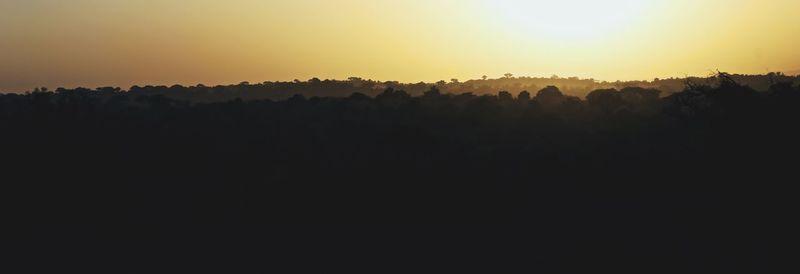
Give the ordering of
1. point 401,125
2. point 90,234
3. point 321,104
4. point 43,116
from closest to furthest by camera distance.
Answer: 1. point 90,234
2. point 401,125
3. point 43,116
4. point 321,104

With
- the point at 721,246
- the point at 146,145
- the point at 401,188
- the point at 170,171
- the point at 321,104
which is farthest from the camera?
the point at 321,104

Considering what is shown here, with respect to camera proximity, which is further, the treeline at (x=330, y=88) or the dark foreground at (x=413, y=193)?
the treeline at (x=330, y=88)

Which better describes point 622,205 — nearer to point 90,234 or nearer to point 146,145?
point 90,234

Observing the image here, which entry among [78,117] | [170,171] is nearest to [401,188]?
[170,171]

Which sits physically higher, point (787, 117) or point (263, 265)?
point (787, 117)

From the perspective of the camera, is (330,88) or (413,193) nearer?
(413,193)

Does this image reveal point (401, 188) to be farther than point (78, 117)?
No

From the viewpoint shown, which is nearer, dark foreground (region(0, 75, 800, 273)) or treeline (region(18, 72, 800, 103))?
dark foreground (region(0, 75, 800, 273))
